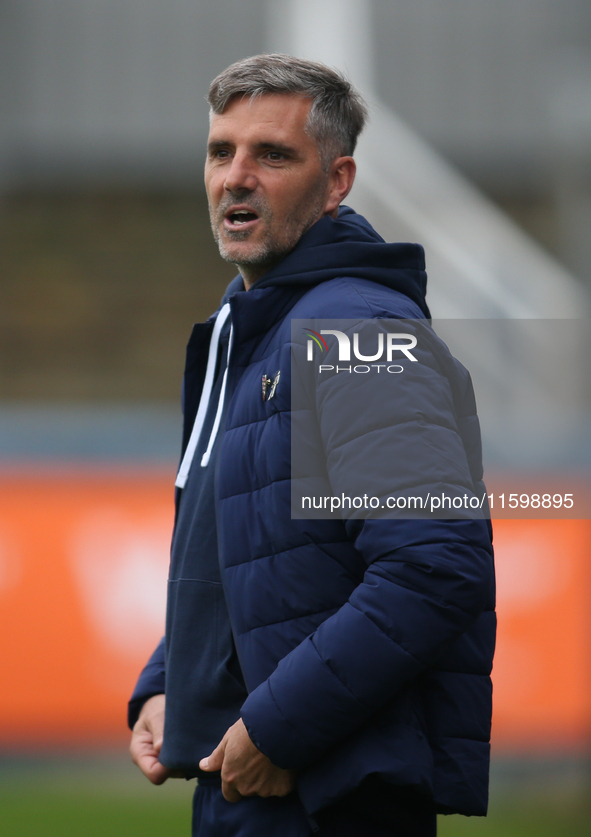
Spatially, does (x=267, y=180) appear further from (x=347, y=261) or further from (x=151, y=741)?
(x=151, y=741)

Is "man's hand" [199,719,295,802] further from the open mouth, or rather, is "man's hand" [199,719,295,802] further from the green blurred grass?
the green blurred grass

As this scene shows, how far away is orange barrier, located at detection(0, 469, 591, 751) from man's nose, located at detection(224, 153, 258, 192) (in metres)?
2.57

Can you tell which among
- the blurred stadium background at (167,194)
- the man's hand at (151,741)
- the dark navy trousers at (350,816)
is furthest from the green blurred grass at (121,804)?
the dark navy trousers at (350,816)

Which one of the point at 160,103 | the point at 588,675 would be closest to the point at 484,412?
the point at 588,675

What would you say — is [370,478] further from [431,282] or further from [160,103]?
[160,103]

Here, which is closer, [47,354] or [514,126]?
[47,354]

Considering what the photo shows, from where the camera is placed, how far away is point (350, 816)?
165 cm

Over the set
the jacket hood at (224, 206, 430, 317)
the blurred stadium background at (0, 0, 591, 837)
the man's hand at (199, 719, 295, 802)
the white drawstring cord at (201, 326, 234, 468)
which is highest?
the blurred stadium background at (0, 0, 591, 837)

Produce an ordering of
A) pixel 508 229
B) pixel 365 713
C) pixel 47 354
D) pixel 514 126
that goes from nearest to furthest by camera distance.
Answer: pixel 365 713, pixel 508 229, pixel 47 354, pixel 514 126

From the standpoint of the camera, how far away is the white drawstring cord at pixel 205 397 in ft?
6.55

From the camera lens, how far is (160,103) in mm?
8781

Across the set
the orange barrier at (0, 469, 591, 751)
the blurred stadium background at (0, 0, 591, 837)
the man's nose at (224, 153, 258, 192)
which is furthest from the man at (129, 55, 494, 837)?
the blurred stadium background at (0, 0, 591, 837)

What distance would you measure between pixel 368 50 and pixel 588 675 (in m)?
6.09

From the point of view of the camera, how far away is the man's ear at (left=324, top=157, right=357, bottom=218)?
2.00 meters
